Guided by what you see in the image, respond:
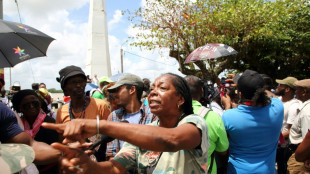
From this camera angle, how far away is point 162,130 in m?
1.29

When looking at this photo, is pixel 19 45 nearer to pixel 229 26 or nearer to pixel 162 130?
pixel 162 130

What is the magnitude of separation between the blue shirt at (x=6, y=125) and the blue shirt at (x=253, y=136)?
6.55 ft

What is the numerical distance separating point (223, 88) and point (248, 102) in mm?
2286

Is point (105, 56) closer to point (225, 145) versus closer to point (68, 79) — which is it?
point (68, 79)

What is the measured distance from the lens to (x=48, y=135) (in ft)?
9.59

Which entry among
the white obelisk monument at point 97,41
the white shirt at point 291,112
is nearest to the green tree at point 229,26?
the white obelisk monument at point 97,41

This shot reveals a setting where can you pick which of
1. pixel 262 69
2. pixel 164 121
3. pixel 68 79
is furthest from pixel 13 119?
pixel 262 69

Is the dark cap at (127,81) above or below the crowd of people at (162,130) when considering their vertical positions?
above

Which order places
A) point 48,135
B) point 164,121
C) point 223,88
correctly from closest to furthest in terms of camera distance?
1. point 164,121
2. point 48,135
3. point 223,88

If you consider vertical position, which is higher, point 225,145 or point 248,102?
point 248,102

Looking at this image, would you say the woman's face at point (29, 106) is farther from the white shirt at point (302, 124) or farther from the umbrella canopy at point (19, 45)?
the white shirt at point (302, 124)

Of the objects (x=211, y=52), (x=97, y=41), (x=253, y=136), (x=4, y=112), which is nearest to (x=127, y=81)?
(x=4, y=112)

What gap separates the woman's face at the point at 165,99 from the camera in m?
1.82

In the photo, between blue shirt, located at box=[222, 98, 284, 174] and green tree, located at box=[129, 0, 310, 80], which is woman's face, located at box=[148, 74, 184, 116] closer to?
blue shirt, located at box=[222, 98, 284, 174]
